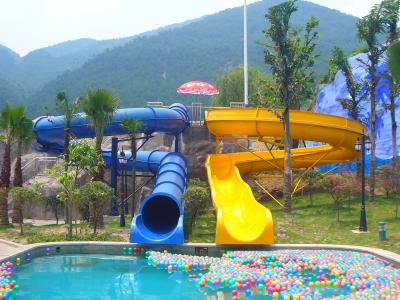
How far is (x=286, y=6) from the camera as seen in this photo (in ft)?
65.9

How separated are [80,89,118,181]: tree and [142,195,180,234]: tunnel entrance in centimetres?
235

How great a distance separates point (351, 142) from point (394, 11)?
5595mm

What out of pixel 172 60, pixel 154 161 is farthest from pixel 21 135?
pixel 172 60

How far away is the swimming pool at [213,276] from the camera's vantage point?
1122cm

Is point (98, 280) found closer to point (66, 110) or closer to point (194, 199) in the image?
point (194, 199)

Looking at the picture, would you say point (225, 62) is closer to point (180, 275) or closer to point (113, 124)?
point (113, 124)

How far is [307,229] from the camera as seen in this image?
17781 mm

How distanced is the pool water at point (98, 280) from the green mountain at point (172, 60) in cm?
7067

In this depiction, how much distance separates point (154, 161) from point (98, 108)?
19.5 ft

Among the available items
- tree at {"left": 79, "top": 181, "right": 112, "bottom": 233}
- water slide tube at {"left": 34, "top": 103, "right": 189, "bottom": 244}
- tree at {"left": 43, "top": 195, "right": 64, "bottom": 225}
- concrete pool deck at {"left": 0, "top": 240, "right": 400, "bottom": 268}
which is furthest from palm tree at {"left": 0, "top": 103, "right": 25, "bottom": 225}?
tree at {"left": 79, "top": 181, "right": 112, "bottom": 233}

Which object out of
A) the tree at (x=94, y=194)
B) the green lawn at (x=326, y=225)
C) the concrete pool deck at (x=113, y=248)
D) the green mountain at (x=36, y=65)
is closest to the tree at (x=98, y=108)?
the tree at (x=94, y=194)

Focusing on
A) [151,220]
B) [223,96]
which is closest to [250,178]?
[151,220]

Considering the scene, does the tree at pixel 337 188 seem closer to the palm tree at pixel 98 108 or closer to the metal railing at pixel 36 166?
the palm tree at pixel 98 108

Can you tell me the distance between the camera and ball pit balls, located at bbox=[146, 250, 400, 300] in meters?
11.1
